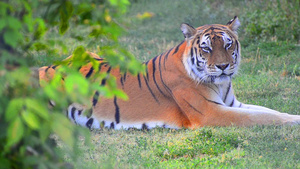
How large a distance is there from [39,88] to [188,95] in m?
3.21

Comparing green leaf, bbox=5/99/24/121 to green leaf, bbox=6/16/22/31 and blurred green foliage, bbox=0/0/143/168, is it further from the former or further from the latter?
green leaf, bbox=6/16/22/31

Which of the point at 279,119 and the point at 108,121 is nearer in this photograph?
the point at 279,119

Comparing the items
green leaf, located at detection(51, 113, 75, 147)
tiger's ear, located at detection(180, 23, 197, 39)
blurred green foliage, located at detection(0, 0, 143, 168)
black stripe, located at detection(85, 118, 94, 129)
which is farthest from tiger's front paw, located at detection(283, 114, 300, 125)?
green leaf, located at detection(51, 113, 75, 147)

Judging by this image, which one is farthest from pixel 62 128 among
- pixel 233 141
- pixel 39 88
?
pixel 233 141

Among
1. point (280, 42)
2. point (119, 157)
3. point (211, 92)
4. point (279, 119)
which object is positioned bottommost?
point (119, 157)

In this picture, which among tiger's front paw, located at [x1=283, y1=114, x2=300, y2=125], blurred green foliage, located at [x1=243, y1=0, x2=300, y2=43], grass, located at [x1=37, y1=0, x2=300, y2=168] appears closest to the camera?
grass, located at [x1=37, y1=0, x2=300, y2=168]

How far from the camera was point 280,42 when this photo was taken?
845cm

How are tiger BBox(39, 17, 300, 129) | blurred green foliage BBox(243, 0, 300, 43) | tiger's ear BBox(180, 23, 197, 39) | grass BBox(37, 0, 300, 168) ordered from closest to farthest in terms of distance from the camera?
grass BBox(37, 0, 300, 168) → tiger BBox(39, 17, 300, 129) → tiger's ear BBox(180, 23, 197, 39) → blurred green foliage BBox(243, 0, 300, 43)

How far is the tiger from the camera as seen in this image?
16.4 ft

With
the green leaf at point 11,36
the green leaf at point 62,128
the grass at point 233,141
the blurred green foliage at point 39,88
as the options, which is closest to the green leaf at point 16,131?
the blurred green foliage at point 39,88

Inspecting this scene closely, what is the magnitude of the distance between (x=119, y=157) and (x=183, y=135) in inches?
31.3

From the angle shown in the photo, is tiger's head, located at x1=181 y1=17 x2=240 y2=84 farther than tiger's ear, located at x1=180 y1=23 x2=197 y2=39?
No

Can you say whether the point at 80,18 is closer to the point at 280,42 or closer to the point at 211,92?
the point at 211,92

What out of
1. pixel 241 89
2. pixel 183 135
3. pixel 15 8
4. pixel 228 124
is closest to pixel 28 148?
pixel 15 8
